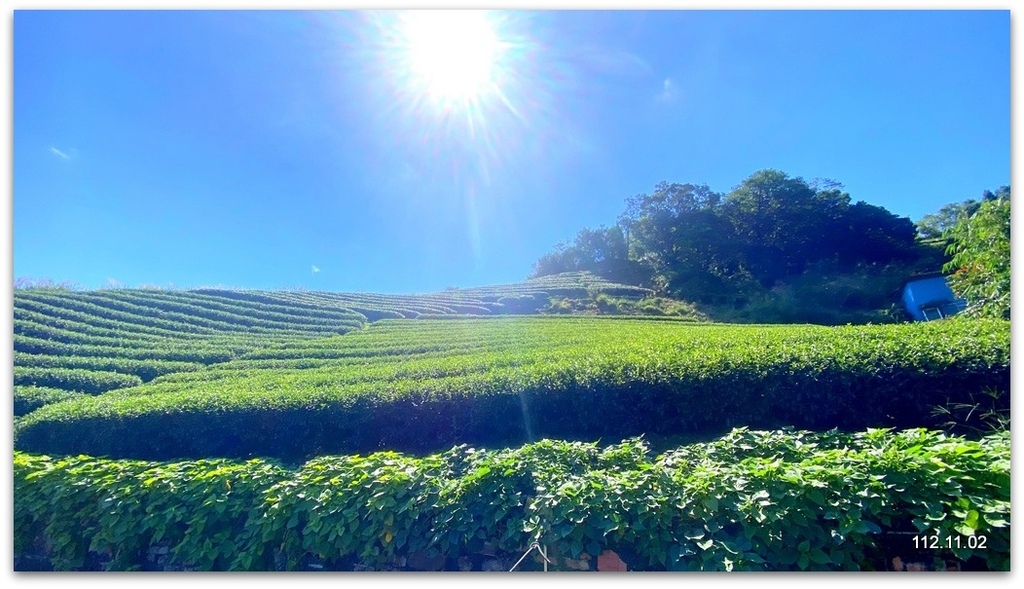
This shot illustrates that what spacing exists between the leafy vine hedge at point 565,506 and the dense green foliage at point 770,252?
9.52 m

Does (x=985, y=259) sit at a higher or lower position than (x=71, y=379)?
higher

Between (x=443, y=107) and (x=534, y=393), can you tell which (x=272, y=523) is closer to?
(x=534, y=393)

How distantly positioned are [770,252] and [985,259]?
1644 centimetres

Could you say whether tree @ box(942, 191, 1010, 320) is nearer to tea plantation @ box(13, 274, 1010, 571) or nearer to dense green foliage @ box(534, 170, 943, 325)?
tea plantation @ box(13, 274, 1010, 571)

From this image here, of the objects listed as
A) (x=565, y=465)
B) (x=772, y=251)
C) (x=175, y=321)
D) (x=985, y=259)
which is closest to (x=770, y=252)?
(x=772, y=251)

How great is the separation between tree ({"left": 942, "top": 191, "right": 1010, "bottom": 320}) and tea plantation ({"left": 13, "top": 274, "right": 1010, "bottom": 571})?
20cm

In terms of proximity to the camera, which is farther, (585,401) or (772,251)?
(772,251)

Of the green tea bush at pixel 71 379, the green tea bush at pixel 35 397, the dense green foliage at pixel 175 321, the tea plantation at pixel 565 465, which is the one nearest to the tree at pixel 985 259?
the tea plantation at pixel 565 465

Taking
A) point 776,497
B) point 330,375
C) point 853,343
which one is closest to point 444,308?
point 330,375

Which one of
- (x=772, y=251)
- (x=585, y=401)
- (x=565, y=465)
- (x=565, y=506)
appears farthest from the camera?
(x=772, y=251)

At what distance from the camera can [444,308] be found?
57.7ft

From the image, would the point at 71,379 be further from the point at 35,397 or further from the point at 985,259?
the point at 985,259

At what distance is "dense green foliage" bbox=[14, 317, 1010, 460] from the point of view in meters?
3.53

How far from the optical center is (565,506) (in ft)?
7.05
